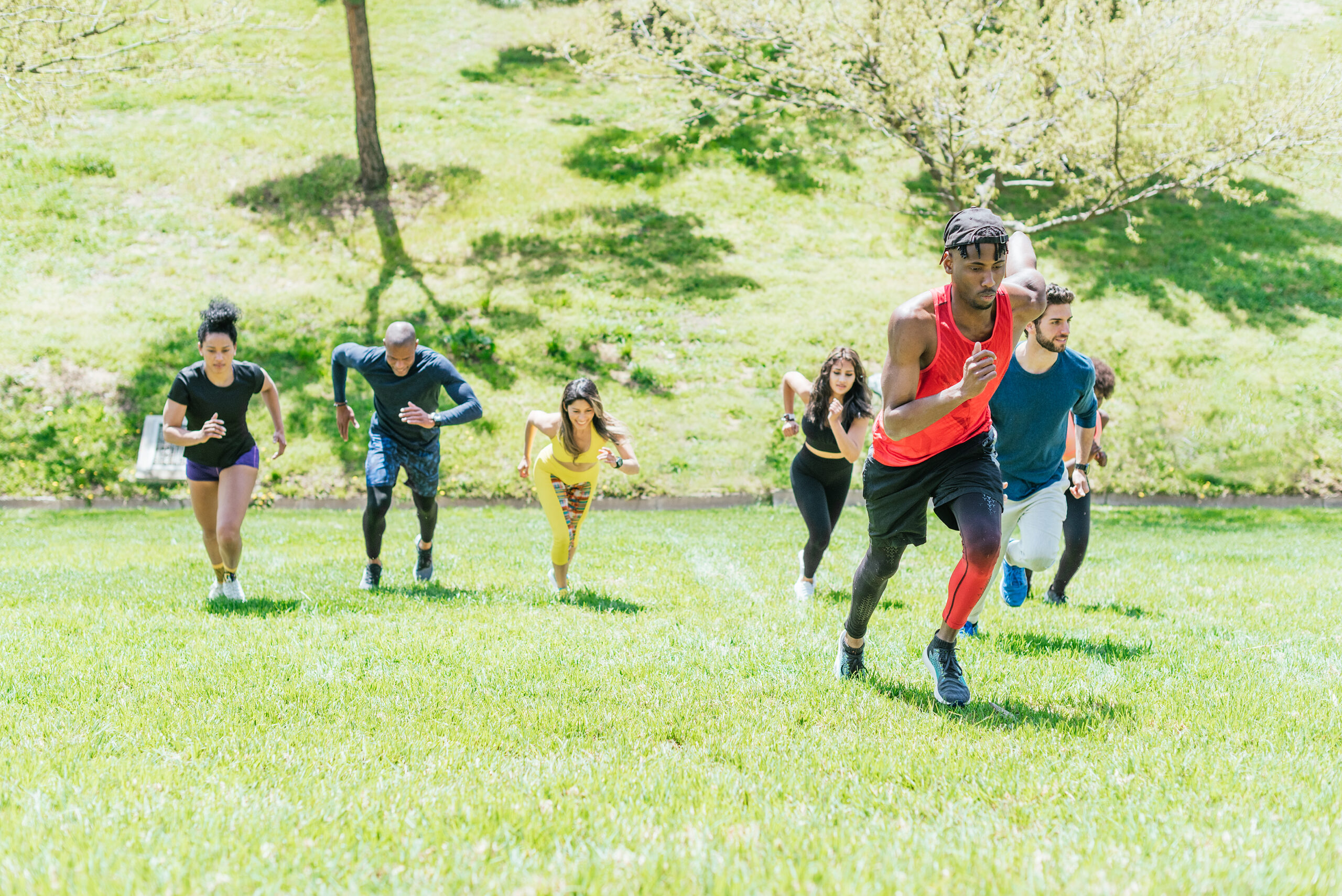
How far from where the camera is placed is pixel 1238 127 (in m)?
15.5

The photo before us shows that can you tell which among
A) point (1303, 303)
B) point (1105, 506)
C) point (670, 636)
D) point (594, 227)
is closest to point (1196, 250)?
point (1303, 303)

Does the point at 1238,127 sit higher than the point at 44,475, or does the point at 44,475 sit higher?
the point at 1238,127

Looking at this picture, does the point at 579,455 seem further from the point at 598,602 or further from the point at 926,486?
the point at 926,486

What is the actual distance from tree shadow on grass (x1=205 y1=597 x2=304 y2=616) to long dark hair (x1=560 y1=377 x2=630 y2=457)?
2.34 m

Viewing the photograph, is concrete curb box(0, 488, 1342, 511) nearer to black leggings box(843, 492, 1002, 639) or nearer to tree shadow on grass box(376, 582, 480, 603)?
tree shadow on grass box(376, 582, 480, 603)

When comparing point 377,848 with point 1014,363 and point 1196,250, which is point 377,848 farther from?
point 1196,250

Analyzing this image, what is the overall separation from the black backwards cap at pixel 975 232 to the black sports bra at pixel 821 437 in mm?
3178

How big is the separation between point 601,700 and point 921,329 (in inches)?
92.5

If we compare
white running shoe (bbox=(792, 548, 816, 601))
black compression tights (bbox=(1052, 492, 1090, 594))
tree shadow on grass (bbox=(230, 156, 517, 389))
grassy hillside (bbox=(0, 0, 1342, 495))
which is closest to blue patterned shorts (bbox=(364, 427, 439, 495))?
white running shoe (bbox=(792, 548, 816, 601))

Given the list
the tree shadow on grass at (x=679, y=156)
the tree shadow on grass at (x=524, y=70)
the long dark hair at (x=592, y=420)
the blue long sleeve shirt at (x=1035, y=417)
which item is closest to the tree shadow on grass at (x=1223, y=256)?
→ the tree shadow on grass at (x=679, y=156)

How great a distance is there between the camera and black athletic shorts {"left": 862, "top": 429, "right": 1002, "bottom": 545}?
14.9 ft

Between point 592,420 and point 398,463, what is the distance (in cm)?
187

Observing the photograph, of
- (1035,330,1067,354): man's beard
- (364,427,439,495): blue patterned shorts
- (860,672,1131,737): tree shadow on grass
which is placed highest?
(1035,330,1067,354): man's beard

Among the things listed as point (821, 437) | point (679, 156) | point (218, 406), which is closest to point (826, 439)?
point (821, 437)
